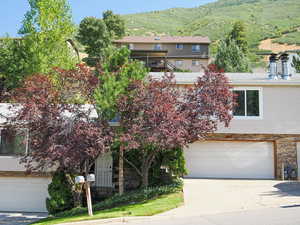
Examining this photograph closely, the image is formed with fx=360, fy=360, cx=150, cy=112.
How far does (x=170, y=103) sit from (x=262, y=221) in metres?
5.88

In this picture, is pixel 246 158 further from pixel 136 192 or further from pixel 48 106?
pixel 48 106

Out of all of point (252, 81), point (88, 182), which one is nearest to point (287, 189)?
point (252, 81)

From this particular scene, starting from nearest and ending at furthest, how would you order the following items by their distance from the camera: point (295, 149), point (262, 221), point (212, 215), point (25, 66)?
point (262, 221)
point (212, 215)
point (295, 149)
point (25, 66)

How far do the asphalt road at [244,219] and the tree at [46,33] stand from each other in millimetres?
18770

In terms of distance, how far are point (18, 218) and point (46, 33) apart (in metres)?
15.5

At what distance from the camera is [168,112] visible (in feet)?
46.6

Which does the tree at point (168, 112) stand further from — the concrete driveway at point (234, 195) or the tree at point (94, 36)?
the tree at point (94, 36)

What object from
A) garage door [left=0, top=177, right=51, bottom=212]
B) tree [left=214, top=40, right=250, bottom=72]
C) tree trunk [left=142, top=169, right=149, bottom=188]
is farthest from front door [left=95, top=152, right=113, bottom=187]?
tree [left=214, top=40, right=250, bottom=72]

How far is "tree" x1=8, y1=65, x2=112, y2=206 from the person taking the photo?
14.4m

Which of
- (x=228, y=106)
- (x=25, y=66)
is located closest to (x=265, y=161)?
(x=228, y=106)

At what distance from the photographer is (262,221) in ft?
35.5

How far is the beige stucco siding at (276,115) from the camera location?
19625 millimetres

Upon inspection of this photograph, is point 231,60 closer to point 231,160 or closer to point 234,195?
point 231,160

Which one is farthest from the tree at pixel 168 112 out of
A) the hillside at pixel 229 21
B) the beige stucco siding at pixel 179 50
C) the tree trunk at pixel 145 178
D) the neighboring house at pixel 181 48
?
the hillside at pixel 229 21
